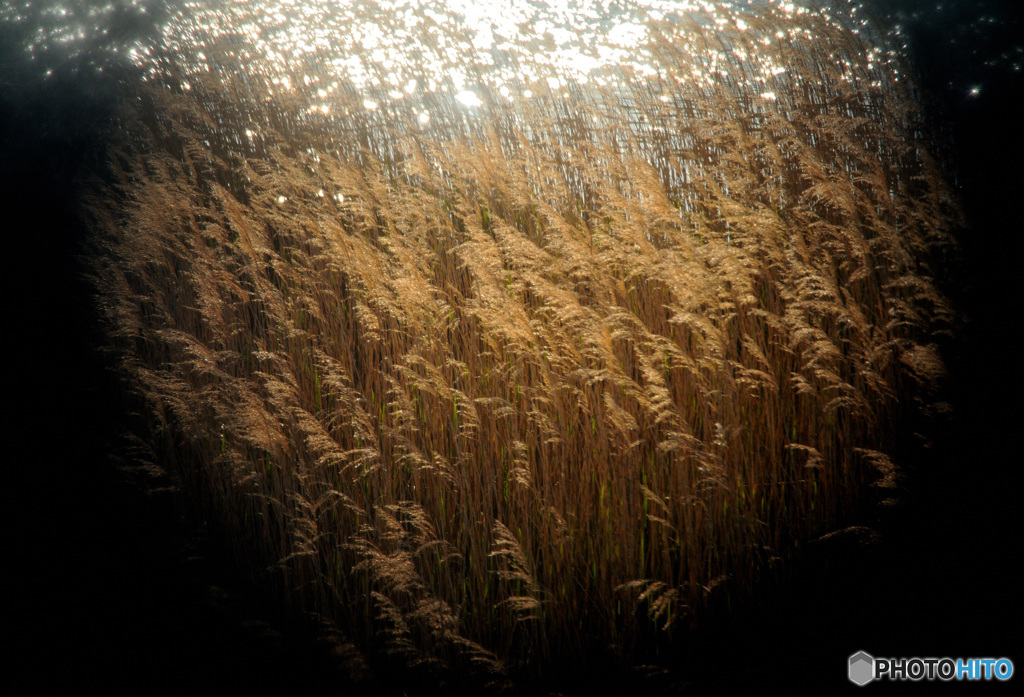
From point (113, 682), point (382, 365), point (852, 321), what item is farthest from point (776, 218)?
point (113, 682)

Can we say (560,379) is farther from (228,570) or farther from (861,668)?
(228,570)

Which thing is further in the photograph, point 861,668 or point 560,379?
point 560,379

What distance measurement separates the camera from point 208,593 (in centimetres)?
175

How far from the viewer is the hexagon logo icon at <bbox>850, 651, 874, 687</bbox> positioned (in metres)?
1.37

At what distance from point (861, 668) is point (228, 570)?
1.86m

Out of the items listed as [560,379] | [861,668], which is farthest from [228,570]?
[861,668]

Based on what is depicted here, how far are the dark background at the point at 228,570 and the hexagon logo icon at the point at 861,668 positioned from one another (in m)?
0.02

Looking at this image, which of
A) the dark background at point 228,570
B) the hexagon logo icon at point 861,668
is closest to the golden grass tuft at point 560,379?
the dark background at point 228,570

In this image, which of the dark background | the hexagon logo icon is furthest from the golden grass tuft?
the hexagon logo icon

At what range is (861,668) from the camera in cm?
138

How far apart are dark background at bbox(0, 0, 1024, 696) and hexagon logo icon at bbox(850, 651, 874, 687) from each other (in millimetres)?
22

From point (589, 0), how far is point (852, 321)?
4010mm

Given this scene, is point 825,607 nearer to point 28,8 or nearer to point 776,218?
point 776,218

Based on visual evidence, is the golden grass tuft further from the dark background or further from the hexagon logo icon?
the hexagon logo icon
